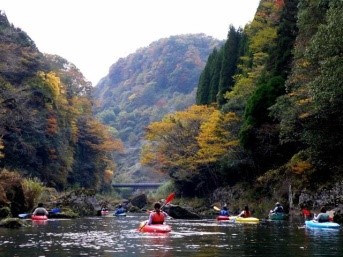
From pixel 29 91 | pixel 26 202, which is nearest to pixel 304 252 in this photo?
pixel 26 202

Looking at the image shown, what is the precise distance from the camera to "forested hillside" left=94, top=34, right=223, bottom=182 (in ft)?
463

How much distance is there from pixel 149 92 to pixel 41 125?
111752 mm

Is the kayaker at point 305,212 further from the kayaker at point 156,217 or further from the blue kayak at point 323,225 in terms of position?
the kayaker at point 156,217

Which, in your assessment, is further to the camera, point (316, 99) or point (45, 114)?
point (45, 114)

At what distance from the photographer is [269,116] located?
4125cm

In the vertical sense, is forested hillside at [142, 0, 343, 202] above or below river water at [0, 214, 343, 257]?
above

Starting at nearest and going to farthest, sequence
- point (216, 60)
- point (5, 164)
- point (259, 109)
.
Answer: point (259, 109), point (5, 164), point (216, 60)

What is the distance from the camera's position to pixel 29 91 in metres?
57.7

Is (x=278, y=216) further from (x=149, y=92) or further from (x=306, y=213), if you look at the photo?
(x=149, y=92)

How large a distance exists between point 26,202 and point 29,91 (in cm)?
2220

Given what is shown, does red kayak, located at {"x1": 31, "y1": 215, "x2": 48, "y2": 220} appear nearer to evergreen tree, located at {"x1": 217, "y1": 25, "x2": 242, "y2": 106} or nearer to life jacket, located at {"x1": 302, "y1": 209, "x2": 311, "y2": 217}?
life jacket, located at {"x1": 302, "y1": 209, "x2": 311, "y2": 217}

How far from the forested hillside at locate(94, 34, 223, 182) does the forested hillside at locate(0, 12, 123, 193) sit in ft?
149

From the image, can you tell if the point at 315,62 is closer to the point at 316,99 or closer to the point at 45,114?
the point at 316,99

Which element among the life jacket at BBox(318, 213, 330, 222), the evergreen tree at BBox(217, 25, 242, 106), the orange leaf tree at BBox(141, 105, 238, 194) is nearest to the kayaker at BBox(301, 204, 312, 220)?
the life jacket at BBox(318, 213, 330, 222)
